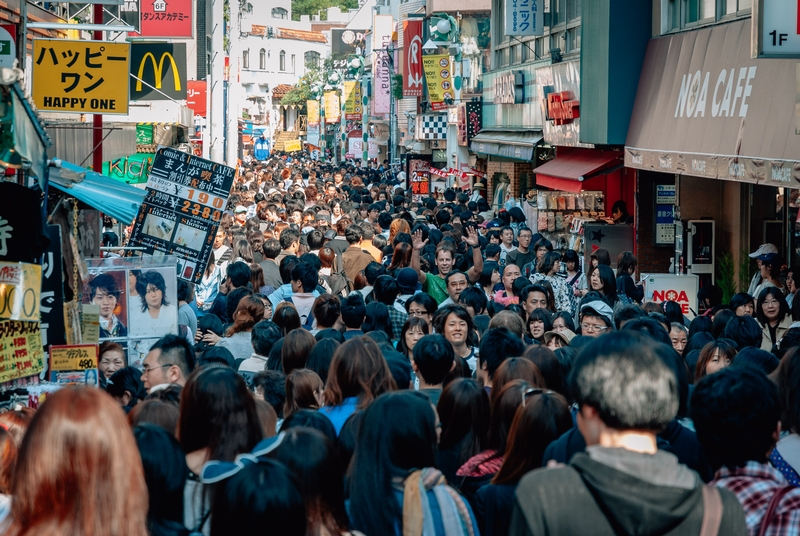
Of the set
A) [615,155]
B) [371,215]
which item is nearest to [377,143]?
[371,215]

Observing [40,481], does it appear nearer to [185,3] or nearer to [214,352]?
[214,352]

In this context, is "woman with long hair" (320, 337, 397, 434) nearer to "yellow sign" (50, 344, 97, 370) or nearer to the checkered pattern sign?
"yellow sign" (50, 344, 97, 370)

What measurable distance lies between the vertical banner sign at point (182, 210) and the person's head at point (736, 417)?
7788 mm

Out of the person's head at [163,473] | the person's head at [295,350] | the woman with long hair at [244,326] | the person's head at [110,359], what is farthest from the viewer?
the woman with long hair at [244,326]

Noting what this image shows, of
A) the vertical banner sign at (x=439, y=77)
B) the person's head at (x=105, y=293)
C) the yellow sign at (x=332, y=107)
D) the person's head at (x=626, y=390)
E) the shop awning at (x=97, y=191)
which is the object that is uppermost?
the yellow sign at (x=332, y=107)

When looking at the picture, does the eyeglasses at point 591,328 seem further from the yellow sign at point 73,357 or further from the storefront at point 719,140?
the yellow sign at point 73,357

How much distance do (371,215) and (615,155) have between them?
580cm

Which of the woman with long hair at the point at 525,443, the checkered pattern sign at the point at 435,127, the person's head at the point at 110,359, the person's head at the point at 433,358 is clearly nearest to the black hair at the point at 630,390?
the woman with long hair at the point at 525,443

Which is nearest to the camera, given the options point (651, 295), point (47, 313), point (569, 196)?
point (47, 313)

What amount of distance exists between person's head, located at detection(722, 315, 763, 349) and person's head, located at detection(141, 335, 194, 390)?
13.4 feet

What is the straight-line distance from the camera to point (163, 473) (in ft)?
11.9

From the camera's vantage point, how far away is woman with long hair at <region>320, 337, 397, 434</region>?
17.9 feet

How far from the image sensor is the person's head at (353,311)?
8.55 meters

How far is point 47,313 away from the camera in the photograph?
833 centimetres
